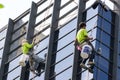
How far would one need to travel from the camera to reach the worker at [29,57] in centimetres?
2872

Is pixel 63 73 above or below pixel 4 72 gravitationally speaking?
below

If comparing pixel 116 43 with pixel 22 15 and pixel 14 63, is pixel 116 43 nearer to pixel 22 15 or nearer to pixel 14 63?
pixel 14 63

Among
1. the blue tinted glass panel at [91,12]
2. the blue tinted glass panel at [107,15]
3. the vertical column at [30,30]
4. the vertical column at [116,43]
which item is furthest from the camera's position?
the vertical column at [30,30]

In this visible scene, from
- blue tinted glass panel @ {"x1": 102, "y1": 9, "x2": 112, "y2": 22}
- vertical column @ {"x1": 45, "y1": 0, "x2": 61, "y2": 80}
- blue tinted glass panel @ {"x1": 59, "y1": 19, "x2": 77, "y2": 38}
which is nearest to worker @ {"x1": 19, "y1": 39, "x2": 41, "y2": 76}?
vertical column @ {"x1": 45, "y1": 0, "x2": 61, "y2": 80}

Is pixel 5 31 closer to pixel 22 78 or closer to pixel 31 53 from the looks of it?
pixel 22 78

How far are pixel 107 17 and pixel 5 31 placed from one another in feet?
33.1

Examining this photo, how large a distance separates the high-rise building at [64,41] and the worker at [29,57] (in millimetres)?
613

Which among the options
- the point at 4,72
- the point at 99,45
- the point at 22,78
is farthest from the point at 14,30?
the point at 99,45

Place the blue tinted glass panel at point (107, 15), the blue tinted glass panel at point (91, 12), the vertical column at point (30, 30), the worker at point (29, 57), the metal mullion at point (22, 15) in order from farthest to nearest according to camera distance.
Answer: the metal mullion at point (22, 15) → the vertical column at point (30, 30) → the blue tinted glass panel at point (107, 15) → the blue tinted glass panel at point (91, 12) → the worker at point (29, 57)

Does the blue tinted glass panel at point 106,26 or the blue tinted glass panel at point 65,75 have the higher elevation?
the blue tinted glass panel at point 106,26

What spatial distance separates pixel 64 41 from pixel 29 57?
265 cm

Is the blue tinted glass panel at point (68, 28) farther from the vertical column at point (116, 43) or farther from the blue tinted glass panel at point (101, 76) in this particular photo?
the blue tinted glass panel at point (101, 76)

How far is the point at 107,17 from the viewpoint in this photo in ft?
98.6

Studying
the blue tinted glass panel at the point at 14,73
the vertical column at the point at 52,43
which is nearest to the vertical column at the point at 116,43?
the vertical column at the point at 52,43
